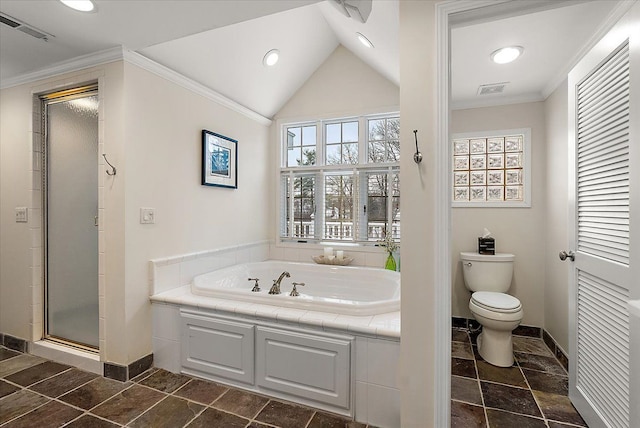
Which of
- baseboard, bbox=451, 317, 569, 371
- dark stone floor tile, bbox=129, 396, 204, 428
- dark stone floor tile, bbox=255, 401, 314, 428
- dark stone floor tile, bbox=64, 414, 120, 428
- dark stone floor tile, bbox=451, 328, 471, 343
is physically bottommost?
dark stone floor tile, bbox=255, 401, 314, 428

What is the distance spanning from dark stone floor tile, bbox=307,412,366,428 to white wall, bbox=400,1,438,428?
0.35 m

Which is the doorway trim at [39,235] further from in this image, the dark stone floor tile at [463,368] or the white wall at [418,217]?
the dark stone floor tile at [463,368]

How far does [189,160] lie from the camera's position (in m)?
2.60

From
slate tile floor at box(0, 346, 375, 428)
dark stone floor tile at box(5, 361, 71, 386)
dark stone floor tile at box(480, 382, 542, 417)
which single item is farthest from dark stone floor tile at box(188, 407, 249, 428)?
dark stone floor tile at box(480, 382, 542, 417)

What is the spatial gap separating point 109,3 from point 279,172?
220 centimetres

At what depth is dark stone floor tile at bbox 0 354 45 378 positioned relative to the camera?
7.23 ft

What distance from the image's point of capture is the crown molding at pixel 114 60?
2066 millimetres

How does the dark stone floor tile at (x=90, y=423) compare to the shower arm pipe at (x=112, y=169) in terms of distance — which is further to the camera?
the shower arm pipe at (x=112, y=169)

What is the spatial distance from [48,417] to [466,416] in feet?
7.60

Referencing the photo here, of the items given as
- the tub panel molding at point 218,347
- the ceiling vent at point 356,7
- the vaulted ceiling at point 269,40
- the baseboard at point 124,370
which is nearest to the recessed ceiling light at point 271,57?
the vaulted ceiling at point 269,40

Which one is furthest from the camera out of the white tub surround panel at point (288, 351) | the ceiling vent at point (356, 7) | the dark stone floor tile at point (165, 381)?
the dark stone floor tile at point (165, 381)

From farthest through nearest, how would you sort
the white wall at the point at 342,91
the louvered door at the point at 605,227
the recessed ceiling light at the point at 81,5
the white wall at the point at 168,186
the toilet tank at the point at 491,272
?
the white wall at the point at 342,91, the toilet tank at the point at 491,272, the white wall at the point at 168,186, the recessed ceiling light at the point at 81,5, the louvered door at the point at 605,227

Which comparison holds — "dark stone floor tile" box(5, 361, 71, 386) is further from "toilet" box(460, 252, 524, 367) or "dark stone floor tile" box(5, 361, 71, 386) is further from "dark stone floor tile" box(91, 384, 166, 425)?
"toilet" box(460, 252, 524, 367)

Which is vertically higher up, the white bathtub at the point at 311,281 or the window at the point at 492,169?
the window at the point at 492,169
